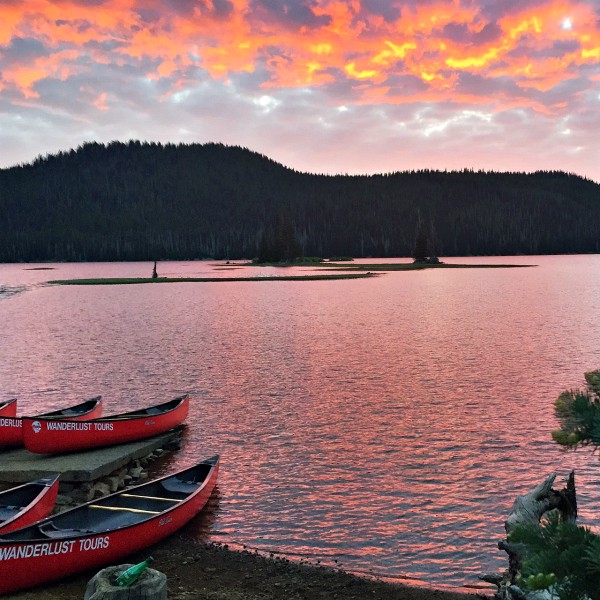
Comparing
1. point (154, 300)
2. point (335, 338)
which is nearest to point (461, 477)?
point (335, 338)

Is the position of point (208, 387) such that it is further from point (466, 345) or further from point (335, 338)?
point (466, 345)

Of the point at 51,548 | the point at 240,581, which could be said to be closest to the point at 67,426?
the point at 51,548

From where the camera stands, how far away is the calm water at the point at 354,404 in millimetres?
14172

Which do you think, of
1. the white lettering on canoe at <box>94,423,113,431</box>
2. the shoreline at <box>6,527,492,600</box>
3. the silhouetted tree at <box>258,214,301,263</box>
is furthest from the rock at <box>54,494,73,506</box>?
the silhouetted tree at <box>258,214,301,263</box>

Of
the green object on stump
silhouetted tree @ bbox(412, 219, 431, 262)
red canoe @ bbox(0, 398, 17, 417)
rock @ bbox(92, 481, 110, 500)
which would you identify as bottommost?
rock @ bbox(92, 481, 110, 500)

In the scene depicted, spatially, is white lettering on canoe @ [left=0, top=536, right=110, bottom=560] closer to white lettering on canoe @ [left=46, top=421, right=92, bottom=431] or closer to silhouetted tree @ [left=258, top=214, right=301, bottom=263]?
white lettering on canoe @ [left=46, top=421, right=92, bottom=431]

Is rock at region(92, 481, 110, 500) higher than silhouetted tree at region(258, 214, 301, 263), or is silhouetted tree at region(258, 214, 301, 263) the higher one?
silhouetted tree at region(258, 214, 301, 263)

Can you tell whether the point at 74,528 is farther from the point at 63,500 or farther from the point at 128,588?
the point at 128,588

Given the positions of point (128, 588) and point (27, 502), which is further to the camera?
point (27, 502)

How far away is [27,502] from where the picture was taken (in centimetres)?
1355

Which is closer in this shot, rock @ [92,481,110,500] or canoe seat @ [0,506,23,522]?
canoe seat @ [0,506,23,522]

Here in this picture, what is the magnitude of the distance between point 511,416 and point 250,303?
55.0 metres

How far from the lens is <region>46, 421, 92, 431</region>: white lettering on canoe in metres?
17.1

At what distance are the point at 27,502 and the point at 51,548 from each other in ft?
10.2
